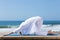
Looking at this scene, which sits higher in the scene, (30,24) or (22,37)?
(30,24)

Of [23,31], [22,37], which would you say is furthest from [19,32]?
[22,37]

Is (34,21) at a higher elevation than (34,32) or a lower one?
higher

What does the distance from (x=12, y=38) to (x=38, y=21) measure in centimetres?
63

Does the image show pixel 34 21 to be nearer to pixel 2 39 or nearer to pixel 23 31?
pixel 23 31

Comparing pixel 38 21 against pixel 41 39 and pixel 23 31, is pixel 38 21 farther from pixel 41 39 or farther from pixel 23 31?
pixel 41 39

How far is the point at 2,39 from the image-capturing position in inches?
94.1

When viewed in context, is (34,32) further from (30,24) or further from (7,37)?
(7,37)

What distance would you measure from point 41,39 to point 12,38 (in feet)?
1.33

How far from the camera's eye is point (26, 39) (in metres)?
2.40

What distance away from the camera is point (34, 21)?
9.32 ft

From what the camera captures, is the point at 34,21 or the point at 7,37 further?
the point at 34,21

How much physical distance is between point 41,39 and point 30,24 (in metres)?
0.54

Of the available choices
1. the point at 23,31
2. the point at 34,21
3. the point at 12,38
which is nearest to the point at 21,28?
the point at 23,31

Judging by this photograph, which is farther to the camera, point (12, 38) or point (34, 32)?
point (34, 32)
